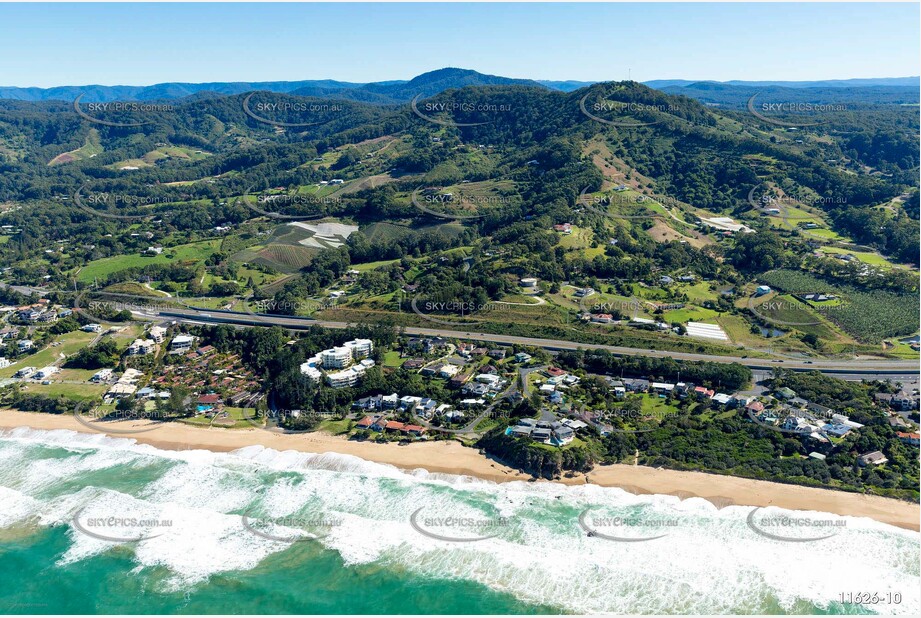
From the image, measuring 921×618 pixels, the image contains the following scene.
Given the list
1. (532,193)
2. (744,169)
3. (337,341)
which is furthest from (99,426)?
(744,169)

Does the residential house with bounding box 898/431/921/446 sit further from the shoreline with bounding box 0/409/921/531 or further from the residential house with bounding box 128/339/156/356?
the residential house with bounding box 128/339/156/356

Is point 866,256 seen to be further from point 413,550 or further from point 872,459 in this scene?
point 413,550

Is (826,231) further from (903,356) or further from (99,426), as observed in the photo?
(99,426)

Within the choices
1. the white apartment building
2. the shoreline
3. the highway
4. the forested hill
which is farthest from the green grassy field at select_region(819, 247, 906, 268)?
the white apartment building

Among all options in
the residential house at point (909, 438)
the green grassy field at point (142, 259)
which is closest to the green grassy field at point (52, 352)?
the green grassy field at point (142, 259)

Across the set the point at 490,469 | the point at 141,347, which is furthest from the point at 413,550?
the point at 141,347
